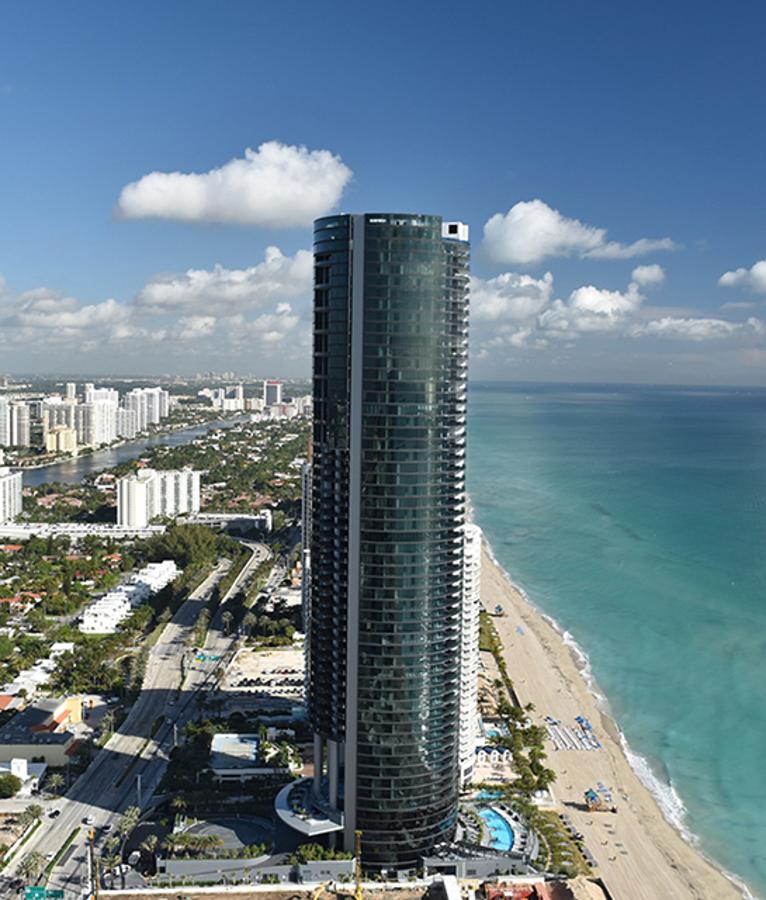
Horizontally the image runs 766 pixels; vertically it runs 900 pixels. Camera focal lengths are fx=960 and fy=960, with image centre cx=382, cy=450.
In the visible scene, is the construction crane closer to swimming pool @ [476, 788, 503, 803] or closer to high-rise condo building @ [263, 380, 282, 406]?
swimming pool @ [476, 788, 503, 803]

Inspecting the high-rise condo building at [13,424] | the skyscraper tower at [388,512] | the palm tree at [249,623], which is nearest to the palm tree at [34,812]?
the skyscraper tower at [388,512]

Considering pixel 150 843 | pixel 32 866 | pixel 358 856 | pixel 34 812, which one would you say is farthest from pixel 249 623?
pixel 358 856

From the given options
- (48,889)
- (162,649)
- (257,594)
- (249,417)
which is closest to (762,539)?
(257,594)

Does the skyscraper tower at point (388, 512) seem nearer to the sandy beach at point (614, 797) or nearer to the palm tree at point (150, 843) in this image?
the palm tree at point (150, 843)

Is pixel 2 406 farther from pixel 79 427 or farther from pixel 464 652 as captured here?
pixel 464 652

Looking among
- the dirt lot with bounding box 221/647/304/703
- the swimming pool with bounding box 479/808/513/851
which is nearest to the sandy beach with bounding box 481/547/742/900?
the swimming pool with bounding box 479/808/513/851

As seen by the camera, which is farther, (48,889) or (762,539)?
(762,539)
